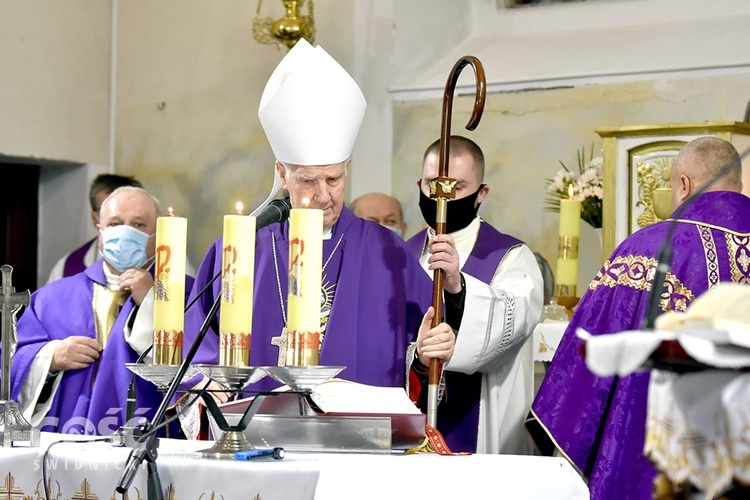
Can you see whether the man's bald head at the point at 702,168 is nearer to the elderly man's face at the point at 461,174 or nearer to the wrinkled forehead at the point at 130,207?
the elderly man's face at the point at 461,174

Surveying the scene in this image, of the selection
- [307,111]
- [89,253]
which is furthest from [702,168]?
[89,253]

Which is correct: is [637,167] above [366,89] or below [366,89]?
below

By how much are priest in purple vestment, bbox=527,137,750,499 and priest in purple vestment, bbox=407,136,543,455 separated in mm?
257

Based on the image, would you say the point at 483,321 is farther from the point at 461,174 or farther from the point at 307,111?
the point at 307,111

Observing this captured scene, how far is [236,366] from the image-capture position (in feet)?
7.86

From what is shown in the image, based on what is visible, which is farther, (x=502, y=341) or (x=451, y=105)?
(x=502, y=341)

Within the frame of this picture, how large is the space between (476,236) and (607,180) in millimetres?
1237

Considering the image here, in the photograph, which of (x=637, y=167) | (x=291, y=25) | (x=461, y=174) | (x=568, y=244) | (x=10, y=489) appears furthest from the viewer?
(x=291, y=25)

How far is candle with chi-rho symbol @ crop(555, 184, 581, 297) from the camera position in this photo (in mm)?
5422

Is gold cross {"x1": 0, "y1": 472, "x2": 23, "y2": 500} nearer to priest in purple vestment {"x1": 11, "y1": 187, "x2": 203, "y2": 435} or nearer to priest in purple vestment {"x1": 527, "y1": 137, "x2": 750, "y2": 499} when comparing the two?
priest in purple vestment {"x1": 11, "y1": 187, "x2": 203, "y2": 435}

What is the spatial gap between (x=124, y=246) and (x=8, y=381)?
1861mm

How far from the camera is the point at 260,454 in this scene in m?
2.42

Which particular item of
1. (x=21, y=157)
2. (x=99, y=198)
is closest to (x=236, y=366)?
(x=99, y=198)

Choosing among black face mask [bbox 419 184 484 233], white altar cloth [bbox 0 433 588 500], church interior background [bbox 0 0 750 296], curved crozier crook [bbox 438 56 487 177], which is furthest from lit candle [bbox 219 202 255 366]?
church interior background [bbox 0 0 750 296]
